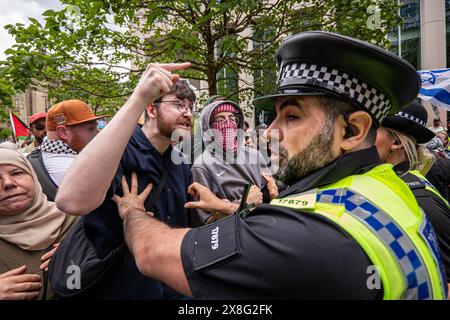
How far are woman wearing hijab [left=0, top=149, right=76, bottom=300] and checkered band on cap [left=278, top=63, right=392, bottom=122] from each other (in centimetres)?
173

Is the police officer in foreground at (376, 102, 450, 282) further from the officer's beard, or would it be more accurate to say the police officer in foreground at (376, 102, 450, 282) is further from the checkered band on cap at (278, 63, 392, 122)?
the officer's beard

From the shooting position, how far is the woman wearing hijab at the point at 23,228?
190 centimetres

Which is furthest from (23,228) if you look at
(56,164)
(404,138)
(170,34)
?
(170,34)

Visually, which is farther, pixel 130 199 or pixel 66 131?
pixel 66 131

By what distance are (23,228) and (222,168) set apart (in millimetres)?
1549

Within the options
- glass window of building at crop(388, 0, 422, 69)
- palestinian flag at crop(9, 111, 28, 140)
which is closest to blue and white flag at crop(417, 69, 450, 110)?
palestinian flag at crop(9, 111, 28, 140)

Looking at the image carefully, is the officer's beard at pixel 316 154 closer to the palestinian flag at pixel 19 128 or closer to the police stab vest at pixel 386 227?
the police stab vest at pixel 386 227

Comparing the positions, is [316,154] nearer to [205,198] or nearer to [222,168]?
[205,198]

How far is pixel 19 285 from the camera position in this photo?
6.06 feet

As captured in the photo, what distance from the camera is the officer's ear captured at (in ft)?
4.40

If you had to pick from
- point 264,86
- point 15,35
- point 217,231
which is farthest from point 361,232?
point 264,86

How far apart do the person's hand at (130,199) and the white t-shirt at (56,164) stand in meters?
1.42

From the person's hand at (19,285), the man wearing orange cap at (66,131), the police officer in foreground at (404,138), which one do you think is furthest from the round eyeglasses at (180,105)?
the man wearing orange cap at (66,131)

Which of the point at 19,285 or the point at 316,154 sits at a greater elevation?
the point at 316,154
